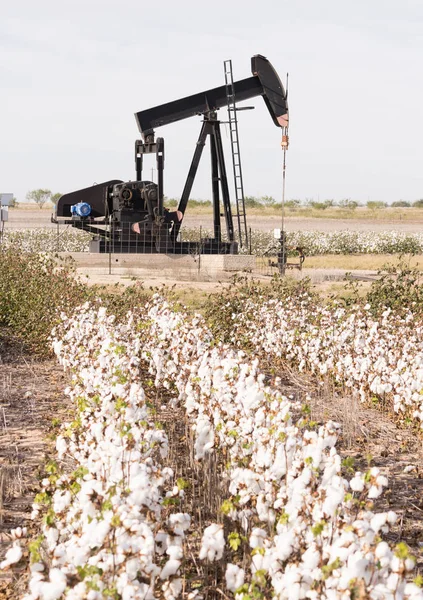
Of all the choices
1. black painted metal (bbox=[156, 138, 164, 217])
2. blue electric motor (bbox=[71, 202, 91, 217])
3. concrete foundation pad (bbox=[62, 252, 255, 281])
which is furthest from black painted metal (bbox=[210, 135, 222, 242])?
blue electric motor (bbox=[71, 202, 91, 217])

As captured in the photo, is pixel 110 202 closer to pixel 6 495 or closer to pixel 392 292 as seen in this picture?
pixel 392 292

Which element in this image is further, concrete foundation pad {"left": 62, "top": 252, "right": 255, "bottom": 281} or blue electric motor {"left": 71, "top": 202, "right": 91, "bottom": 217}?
blue electric motor {"left": 71, "top": 202, "right": 91, "bottom": 217}

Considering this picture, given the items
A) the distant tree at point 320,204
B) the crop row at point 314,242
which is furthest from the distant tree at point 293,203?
the crop row at point 314,242

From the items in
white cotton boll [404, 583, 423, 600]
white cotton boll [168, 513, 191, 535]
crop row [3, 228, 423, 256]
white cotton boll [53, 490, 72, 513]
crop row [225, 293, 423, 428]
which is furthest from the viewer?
crop row [3, 228, 423, 256]

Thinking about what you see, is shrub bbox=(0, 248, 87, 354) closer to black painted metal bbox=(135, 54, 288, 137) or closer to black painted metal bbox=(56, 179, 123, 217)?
black painted metal bbox=(56, 179, 123, 217)

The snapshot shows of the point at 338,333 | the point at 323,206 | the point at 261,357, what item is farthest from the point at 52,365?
the point at 323,206

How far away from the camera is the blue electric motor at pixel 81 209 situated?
19948mm

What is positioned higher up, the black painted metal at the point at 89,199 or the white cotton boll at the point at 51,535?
the black painted metal at the point at 89,199

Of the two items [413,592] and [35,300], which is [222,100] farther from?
[413,592]

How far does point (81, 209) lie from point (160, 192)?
2068 millimetres

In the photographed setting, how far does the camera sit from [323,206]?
73.6 m

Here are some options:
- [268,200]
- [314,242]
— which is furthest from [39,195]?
[314,242]

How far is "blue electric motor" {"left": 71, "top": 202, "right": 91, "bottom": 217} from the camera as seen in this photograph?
19.9 metres

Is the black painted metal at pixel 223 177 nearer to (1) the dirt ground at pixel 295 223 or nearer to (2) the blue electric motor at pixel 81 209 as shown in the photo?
(2) the blue electric motor at pixel 81 209
